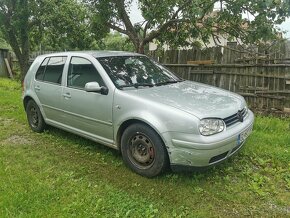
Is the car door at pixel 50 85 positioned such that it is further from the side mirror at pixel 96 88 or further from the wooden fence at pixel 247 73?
the wooden fence at pixel 247 73

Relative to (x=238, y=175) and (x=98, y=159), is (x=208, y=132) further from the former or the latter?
(x=98, y=159)

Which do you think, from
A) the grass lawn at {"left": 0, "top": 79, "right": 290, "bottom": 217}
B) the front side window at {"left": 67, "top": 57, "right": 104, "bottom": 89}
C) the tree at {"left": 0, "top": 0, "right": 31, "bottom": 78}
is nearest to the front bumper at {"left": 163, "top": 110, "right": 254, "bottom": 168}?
the grass lawn at {"left": 0, "top": 79, "right": 290, "bottom": 217}

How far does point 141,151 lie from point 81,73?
66.7 inches

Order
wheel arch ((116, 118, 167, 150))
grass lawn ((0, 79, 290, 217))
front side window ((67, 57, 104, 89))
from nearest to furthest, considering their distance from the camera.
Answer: grass lawn ((0, 79, 290, 217)), wheel arch ((116, 118, 167, 150)), front side window ((67, 57, 104, 89))

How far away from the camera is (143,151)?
13.6 ft

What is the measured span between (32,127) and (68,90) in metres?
1.74

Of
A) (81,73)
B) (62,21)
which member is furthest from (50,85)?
(62,21)

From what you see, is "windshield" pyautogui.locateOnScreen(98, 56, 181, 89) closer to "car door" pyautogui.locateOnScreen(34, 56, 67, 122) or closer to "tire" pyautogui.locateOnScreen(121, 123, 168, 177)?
"tire" pyautogui.locateOnScreen(121, 123, 168, 177)

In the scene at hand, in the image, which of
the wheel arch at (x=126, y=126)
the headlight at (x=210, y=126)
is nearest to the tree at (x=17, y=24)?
the wheel arch at (x=126, y=126)

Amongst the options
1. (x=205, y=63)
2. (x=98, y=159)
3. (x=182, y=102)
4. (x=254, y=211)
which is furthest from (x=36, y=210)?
(x=205, y=63)

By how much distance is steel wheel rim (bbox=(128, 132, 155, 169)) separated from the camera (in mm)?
4039

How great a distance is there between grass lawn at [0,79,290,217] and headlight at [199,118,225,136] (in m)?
0.77

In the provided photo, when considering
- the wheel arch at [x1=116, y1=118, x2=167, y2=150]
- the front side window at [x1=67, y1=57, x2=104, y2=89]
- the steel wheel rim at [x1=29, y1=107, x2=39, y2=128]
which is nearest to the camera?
the wheel arch at [x1=116, y1=118, x2=167, y2=150]

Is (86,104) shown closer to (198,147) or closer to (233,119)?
(198,147)
